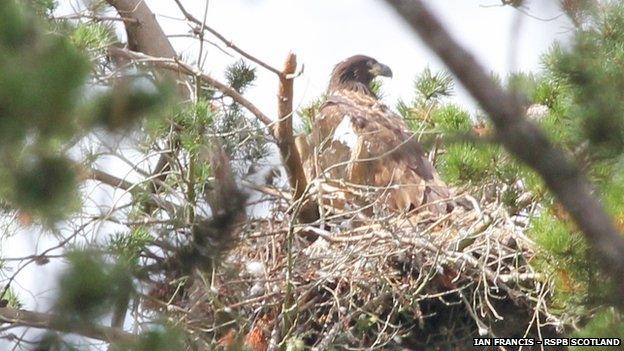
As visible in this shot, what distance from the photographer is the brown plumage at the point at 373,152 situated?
704cm

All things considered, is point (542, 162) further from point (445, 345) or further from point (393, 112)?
point (393, 112)

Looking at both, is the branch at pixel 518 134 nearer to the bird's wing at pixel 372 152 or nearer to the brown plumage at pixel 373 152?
the brown plumage at pixel 373 152

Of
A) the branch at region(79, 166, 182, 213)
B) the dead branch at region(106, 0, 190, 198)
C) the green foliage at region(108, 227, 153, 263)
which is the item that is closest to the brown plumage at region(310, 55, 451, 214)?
the dead branch at region(106, 0, 190, 198)

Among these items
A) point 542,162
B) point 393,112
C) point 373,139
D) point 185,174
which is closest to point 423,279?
point 185,174

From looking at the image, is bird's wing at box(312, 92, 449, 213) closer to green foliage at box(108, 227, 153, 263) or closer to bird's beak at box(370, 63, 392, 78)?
bird's beak at box(370, 63, 392, 78)

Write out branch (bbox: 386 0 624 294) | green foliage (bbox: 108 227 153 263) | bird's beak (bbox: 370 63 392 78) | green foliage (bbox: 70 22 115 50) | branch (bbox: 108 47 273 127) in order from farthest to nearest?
bird's beak (bbox: 370 63 392 78)
branch (bbox: 108 47 273 127)
green foliage (bbox: 70 22 115 50)
green foliage (bbox: 108 227 153 263)
branch (bbox: 386 0 624 294)

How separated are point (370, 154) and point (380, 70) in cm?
190

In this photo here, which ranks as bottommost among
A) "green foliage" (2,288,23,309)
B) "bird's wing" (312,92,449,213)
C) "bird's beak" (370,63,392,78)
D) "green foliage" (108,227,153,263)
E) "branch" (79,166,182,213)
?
"green foliage" (108,227,153,263)

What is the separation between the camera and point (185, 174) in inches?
219

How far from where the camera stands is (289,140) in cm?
615

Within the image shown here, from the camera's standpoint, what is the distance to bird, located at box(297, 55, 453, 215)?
6.95 meters

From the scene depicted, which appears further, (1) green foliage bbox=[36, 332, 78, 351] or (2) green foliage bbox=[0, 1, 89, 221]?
(1) green foliage bbox=[36, 332, 78, 351]

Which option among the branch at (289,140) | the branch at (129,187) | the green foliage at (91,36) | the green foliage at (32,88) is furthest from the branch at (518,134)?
the branch at (289,140)

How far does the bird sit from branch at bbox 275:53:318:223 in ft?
0.41
